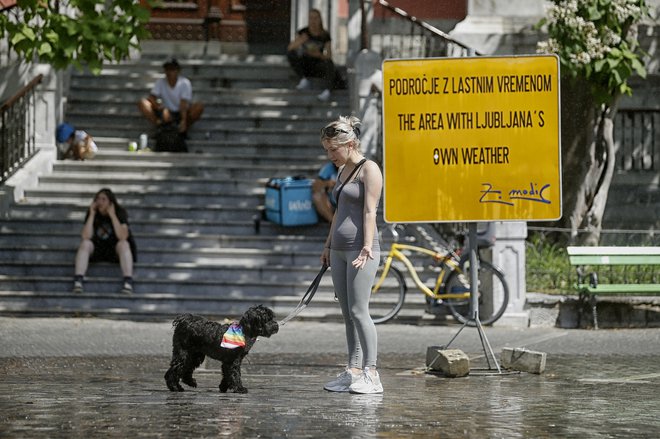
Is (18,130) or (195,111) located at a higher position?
(195,111)

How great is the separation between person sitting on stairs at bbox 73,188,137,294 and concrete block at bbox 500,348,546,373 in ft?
19.2

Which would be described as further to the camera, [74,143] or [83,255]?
[74,143]

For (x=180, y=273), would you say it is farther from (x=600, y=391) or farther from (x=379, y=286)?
(x=600, y=391)

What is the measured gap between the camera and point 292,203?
18.0 metres

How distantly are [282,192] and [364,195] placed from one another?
7849 mm

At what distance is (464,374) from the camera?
11695mm

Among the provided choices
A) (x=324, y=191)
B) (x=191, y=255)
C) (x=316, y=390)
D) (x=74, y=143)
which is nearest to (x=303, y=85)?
(x=74, y=143)

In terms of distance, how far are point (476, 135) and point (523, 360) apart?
1920mm

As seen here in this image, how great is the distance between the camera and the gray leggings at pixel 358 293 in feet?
33.0

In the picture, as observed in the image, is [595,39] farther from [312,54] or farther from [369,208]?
[369,208]

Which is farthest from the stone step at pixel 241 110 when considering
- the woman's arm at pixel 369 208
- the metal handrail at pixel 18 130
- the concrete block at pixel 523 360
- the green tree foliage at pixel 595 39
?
the woman's arm at pixel 369 208

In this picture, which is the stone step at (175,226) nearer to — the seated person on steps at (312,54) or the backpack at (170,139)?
the backpack at (170,139)

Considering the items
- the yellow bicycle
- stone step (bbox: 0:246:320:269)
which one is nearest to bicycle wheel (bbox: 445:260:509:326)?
the yellow bicycle

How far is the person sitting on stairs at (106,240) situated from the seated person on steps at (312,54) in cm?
535
